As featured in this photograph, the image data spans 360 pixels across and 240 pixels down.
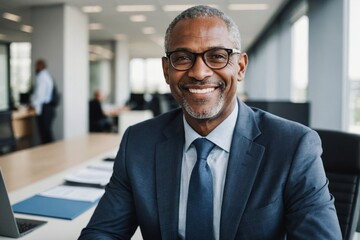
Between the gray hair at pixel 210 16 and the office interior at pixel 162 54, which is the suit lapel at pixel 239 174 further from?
Answer: the office interior at pixel 162 54

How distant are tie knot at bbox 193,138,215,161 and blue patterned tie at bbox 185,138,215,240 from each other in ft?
0.13

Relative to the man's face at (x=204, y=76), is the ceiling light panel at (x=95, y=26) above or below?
above

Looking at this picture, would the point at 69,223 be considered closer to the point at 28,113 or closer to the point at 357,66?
the point at 357,66

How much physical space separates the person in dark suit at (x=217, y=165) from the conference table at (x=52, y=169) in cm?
18

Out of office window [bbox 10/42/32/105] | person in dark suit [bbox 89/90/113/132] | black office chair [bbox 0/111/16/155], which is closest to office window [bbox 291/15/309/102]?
person in dark suit [bbox 89/90/113/132]

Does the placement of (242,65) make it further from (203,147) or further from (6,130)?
(6,130)

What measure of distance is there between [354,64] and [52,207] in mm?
3420

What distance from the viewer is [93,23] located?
8.73 meters

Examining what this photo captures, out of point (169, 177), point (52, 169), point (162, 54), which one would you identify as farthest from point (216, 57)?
point (162, 54)

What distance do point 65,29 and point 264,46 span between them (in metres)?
5.61

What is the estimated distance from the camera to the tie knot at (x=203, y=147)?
104cm

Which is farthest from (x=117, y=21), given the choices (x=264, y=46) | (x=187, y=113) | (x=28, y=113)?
(x=187, y=113)

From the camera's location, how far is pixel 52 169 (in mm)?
1949

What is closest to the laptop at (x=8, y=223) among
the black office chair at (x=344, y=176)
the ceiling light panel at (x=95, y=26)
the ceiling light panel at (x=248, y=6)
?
the black office chair at (x=344, y=176)
